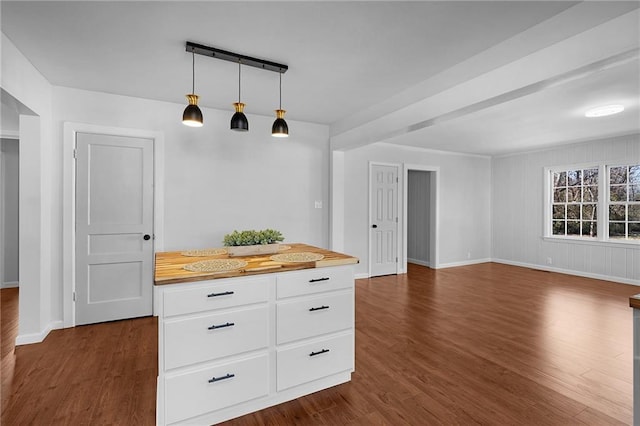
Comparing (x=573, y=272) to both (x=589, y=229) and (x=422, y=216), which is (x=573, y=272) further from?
(x=422, y=216)

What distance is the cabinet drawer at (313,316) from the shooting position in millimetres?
2014

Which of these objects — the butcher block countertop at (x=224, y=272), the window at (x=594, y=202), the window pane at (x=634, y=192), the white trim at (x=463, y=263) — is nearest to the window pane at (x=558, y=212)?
the window at (x=594, y=202)

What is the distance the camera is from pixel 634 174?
17.2ft

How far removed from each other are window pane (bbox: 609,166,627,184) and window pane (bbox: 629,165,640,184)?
7cm

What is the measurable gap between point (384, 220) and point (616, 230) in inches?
161

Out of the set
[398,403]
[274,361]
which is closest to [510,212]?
[398,403]

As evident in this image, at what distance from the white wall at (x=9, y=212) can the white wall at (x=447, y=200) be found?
546 cm

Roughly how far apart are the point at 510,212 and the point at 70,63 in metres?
7.93

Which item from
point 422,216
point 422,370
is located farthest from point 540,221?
point 422,370

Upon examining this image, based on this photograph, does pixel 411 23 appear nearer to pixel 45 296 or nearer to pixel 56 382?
pixel 56 382

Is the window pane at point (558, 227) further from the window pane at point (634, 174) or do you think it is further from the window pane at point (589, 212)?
the window pane at point (634, 174)

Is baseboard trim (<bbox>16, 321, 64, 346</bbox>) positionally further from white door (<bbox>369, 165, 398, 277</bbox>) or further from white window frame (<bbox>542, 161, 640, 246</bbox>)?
white window frame (<bbox>542, 161, 640, 246</bbox>)

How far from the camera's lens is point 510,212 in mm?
6957

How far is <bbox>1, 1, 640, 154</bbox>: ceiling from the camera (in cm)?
199
